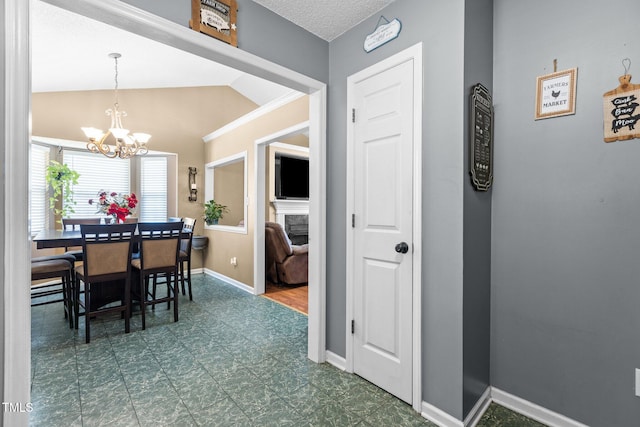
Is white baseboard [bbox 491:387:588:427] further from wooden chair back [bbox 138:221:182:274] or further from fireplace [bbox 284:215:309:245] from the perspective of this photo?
fireplace [bbox 284:215:309:245]

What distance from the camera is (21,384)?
122 centimetres

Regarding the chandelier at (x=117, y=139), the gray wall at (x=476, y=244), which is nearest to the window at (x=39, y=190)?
the chandelier at (x=117, y=139)

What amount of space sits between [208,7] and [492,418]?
279cm

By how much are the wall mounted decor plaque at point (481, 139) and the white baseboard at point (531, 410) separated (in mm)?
1237

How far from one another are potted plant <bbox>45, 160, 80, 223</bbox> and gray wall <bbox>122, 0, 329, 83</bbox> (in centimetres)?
406

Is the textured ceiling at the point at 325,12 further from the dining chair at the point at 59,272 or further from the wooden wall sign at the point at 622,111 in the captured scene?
the dining chair at the point at 59,272

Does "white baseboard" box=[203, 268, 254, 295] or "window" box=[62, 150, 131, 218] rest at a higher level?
"window" box=[62, 150, 131, 218]

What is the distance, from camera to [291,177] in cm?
574

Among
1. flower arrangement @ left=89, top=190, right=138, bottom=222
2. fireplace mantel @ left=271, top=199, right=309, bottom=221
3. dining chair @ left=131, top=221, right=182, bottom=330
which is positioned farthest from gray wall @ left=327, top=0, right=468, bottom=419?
fireplace mantel @ left=271, top=199, right=309, bottom=221

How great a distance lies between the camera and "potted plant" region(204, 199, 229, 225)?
534 centimetres

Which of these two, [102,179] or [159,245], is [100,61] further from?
[159,245]

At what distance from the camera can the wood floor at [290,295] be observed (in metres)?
3.70

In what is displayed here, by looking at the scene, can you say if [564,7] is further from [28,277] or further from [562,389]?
[28,277]

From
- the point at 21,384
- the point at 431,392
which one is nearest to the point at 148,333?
A: the point at 21,384
